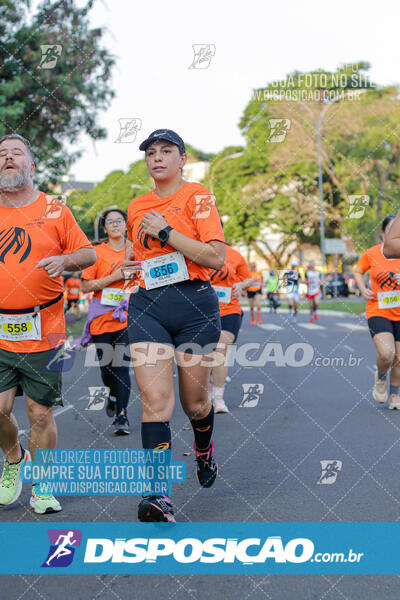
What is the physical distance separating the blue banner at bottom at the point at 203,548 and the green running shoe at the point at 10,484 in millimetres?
572

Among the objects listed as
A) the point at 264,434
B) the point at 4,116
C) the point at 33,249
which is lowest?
the point at 264,434

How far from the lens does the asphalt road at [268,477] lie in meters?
3.43

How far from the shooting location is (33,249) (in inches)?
179

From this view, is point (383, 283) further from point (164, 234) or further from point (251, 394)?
point (164, 234)

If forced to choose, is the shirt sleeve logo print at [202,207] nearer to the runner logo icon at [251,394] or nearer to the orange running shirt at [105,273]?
the orange running shirt at [105,273]

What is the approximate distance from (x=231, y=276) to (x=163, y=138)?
4.16m

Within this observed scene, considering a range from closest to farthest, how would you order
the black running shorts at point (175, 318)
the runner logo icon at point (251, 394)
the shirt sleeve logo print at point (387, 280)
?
the black running shorts at point (175, 318) < the shirt sleeve logo print at point (387, 280) < the runner logo icon at point (251, 394)

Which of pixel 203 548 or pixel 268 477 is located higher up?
pixel 203 548

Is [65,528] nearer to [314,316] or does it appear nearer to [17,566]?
[17,566]

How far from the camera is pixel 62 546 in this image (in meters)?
3.91

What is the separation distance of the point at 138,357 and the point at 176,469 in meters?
1.62

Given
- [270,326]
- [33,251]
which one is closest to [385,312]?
[33,251]

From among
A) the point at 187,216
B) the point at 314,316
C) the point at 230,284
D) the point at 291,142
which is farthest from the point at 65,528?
the point at 291,142

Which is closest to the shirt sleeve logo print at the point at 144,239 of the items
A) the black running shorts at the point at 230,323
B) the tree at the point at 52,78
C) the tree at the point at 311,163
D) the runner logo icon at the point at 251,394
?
the black running shorts at the point at 230,323
